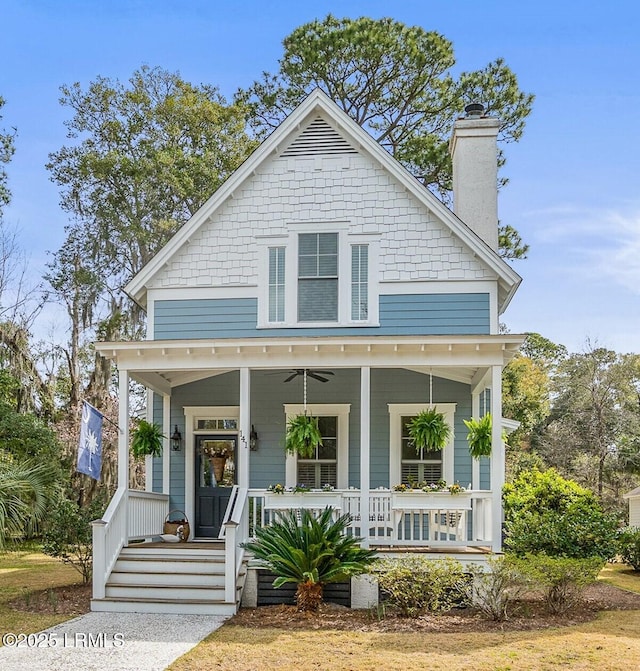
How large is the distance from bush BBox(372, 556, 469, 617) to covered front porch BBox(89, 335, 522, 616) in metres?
0.99

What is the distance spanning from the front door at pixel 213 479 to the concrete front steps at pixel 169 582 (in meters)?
2.30

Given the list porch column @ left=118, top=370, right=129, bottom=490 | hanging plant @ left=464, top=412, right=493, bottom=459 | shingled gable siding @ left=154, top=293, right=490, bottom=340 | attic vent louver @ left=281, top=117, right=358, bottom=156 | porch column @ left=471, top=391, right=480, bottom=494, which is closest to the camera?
hanging plant @ left=464, top=412, right=493, bottom=459

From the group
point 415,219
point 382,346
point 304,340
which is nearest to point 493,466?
point 382,346

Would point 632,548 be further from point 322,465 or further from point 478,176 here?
point 478,176

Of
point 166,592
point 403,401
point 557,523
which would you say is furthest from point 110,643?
point 403,401

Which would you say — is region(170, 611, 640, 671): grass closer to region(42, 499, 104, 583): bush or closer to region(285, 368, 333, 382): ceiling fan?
region(42, 499, 104, 583): bush

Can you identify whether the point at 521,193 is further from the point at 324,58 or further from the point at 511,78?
the point at 324,58

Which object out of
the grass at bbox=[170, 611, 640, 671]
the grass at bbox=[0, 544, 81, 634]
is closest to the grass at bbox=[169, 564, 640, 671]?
the grass at bbox=[170, 611, 640, 671]

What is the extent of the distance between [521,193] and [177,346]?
1625 centimetres

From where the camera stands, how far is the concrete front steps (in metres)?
10.5

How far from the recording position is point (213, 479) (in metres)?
14.3

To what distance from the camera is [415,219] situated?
541 inches

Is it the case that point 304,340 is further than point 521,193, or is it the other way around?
point 521,193

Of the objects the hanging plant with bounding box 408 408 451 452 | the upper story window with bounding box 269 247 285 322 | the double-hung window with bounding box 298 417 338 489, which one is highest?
the upper story window with bounding box 269 247 285 322
